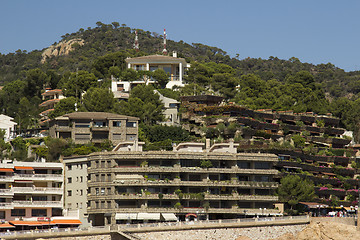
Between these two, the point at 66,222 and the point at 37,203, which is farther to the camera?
the point at 37,203

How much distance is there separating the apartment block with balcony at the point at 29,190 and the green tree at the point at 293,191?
116 ft

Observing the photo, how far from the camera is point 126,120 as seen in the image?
5512 inches

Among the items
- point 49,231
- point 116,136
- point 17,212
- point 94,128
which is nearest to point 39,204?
point 17,212

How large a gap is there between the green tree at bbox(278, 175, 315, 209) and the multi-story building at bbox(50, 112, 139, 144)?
29237 mm

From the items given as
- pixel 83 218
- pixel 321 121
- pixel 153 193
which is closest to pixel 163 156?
pixel 153 193

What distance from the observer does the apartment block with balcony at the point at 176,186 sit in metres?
113

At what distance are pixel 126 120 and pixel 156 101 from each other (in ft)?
62.1

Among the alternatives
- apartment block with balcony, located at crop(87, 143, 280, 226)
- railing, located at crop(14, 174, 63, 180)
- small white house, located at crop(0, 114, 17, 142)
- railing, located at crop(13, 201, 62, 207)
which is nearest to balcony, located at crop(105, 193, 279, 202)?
apartment block with balcony, located at crop(87, 143, 280, 226)

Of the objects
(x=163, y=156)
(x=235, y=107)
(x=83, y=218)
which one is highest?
(x=235, y=107)

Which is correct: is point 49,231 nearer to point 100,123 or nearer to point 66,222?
point 66,222

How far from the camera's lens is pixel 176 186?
116250 millimetres

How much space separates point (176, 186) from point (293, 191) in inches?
823

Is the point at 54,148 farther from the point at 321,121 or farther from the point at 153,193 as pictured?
the point at 321,121

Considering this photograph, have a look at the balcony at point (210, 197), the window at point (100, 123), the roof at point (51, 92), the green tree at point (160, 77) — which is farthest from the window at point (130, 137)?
the green tree at point (160, 77)
